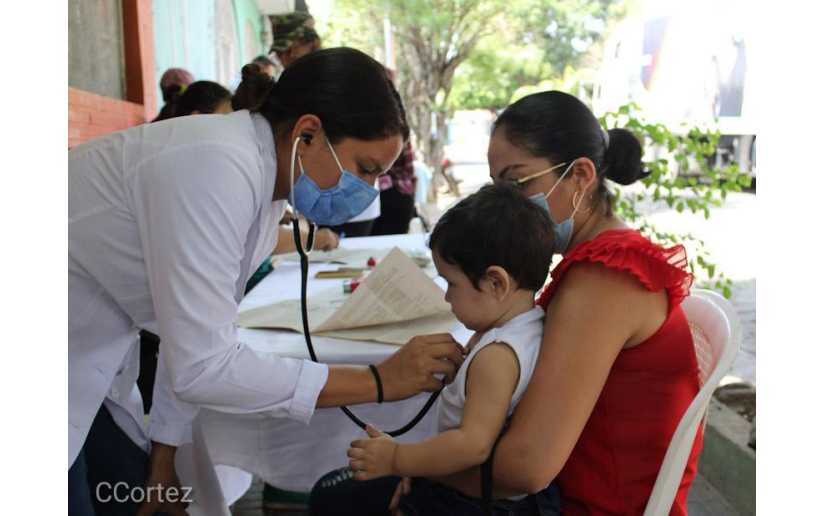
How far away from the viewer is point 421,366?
4.37 feet

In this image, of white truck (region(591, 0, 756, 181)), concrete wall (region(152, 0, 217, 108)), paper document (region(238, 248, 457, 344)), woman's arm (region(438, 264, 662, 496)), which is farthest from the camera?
white truck (region(591, 0, 756, 181))

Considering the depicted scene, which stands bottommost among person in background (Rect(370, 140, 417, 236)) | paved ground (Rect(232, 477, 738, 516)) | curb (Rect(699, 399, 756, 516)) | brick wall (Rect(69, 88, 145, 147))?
paved ground (Rect(232, 477, 738, 516))

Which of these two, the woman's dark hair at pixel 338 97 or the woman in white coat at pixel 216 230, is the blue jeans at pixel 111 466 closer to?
the woman in white coat at pixel 216 230

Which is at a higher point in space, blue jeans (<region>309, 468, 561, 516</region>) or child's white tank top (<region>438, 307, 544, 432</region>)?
child's white tank top (<region>438, 307, 544, 432</region>)

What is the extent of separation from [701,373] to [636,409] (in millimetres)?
256

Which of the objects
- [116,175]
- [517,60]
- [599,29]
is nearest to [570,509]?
[116,175]

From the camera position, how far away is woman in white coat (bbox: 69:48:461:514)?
1210mm

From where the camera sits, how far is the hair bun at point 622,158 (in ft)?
5.41

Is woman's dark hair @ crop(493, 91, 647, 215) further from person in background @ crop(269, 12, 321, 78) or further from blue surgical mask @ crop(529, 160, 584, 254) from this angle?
person in background @ crop(269, 12, 321, 78)

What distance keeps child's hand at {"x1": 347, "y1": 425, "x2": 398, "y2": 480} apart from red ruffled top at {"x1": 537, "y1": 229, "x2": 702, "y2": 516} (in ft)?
1.17

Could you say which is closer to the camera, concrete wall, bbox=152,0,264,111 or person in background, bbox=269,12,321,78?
person in background, bbox=269,12,321,78

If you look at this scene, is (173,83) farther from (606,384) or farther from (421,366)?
(606,384)

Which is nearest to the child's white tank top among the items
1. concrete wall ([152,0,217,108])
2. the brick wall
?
the brick wall

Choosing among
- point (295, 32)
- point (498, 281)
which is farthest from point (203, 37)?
point (498, 281)
